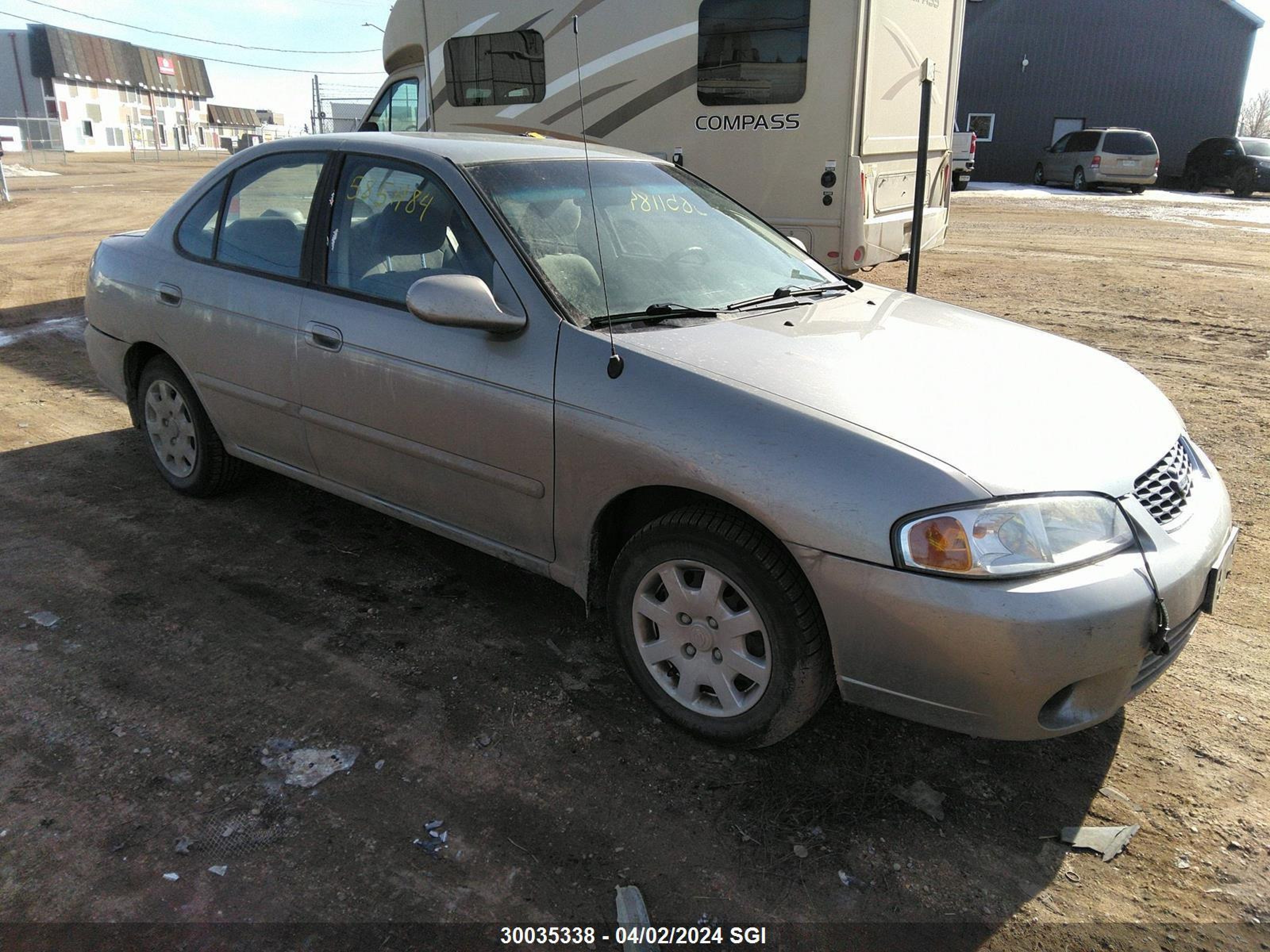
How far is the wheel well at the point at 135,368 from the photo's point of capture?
15.8ft

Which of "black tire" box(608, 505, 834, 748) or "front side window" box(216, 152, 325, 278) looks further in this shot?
"front side window" box(216, 152, 325, 278)

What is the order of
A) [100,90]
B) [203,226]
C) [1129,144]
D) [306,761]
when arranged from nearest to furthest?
[306,761], [203,226], [1129,144], [100,90]

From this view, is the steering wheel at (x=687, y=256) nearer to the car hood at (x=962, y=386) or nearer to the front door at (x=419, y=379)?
the car hood at (x=962, y=386)

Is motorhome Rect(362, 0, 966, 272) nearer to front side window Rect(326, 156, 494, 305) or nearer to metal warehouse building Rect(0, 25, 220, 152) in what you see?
front side window Rect(326, 156, 494, 305)

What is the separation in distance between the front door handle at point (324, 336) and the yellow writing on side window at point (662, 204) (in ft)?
4.08

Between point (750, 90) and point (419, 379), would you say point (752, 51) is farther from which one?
point (419, 379)

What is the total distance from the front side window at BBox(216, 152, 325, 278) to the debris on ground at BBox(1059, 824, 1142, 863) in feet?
11.2

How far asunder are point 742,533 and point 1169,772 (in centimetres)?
150

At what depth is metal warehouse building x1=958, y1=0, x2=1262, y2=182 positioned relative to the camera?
3111cm

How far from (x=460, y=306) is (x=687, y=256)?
1.01 metres

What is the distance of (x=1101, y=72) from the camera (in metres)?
31.8

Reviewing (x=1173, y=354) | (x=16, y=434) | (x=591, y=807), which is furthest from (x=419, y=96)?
(x=591, y=807)

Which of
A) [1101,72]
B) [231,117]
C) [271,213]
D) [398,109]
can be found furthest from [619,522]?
[231,117]

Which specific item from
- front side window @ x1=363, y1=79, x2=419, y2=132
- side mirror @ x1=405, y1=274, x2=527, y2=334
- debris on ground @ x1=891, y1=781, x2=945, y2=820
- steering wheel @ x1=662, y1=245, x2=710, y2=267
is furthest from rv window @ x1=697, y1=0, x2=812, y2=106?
debris on ground @ x1=891, y1=781, x2=945, y2=820
